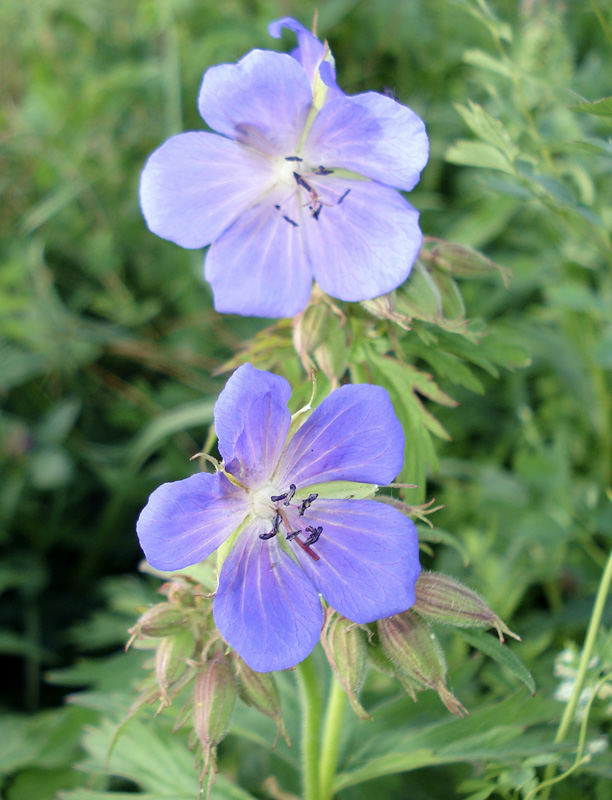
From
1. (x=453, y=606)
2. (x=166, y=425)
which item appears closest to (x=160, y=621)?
(x=453, y=606)

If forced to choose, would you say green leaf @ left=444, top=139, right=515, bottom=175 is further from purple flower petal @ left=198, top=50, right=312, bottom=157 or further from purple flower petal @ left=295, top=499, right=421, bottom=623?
purple flower petal @ left=295, top=499, right=421, bottom=623

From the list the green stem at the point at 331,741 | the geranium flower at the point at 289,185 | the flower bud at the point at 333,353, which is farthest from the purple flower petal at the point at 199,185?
the green stem at the point at 331,741

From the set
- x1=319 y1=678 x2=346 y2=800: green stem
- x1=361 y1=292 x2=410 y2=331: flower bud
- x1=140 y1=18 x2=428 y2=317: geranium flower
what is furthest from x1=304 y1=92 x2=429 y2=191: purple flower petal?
x1=319 y1=678 x2=346 y2=800: green stem

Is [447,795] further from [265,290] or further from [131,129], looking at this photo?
[131,129]

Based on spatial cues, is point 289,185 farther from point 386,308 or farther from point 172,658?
point 172,658

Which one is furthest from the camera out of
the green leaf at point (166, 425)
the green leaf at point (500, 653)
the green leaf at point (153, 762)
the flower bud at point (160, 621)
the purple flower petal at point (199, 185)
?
the green leaf at point (166, 425)

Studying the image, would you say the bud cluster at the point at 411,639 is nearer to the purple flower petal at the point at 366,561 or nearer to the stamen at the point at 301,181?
the purple flower petal at the point at 366,561

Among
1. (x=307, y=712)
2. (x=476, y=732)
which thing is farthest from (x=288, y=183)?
(x=476, y=732)
